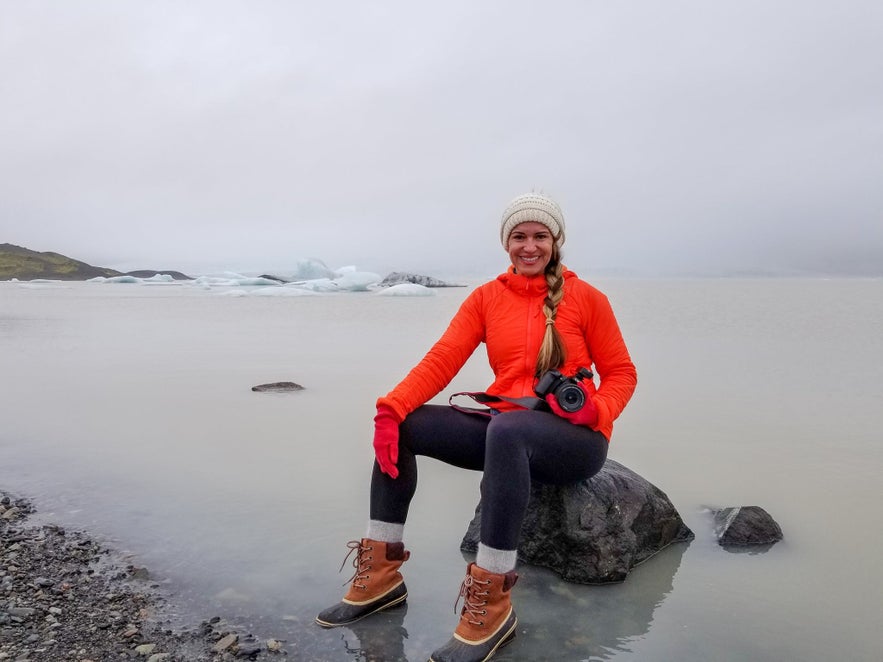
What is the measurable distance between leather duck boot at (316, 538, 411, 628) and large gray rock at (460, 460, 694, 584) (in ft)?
2.34

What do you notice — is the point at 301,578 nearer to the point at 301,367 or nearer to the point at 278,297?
the point at 301,367

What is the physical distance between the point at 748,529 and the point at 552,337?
1739 mm

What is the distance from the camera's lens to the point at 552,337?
275 centimetres

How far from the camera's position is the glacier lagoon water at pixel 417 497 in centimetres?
271

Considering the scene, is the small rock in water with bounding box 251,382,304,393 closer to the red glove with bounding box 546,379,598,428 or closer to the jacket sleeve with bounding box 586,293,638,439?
the jacket sleeve with bounding box 586,293,638,439

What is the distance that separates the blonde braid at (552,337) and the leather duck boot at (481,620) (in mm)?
798

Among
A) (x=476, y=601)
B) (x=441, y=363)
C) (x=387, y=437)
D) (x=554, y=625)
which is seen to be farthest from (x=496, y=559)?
(x=441, y=363)

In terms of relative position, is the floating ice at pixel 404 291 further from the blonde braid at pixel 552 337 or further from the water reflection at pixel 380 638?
the water reflection at pixel 380 638

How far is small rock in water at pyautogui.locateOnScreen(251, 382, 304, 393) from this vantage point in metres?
7.91

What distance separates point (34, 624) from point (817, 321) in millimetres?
22385

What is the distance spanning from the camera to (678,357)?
Result: 39.8 feet

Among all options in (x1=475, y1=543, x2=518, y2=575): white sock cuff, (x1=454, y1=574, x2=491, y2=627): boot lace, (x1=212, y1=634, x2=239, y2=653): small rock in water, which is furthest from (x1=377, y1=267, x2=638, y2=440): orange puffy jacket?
(x1=212, y1=634, x2=239, y2=653): small rock in water

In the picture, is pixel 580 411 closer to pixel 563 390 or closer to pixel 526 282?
pixel 563 390

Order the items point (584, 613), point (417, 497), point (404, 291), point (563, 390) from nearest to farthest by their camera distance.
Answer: point (563, 390) → point (584, 613) → point (417, 497) → point (404, 291)
